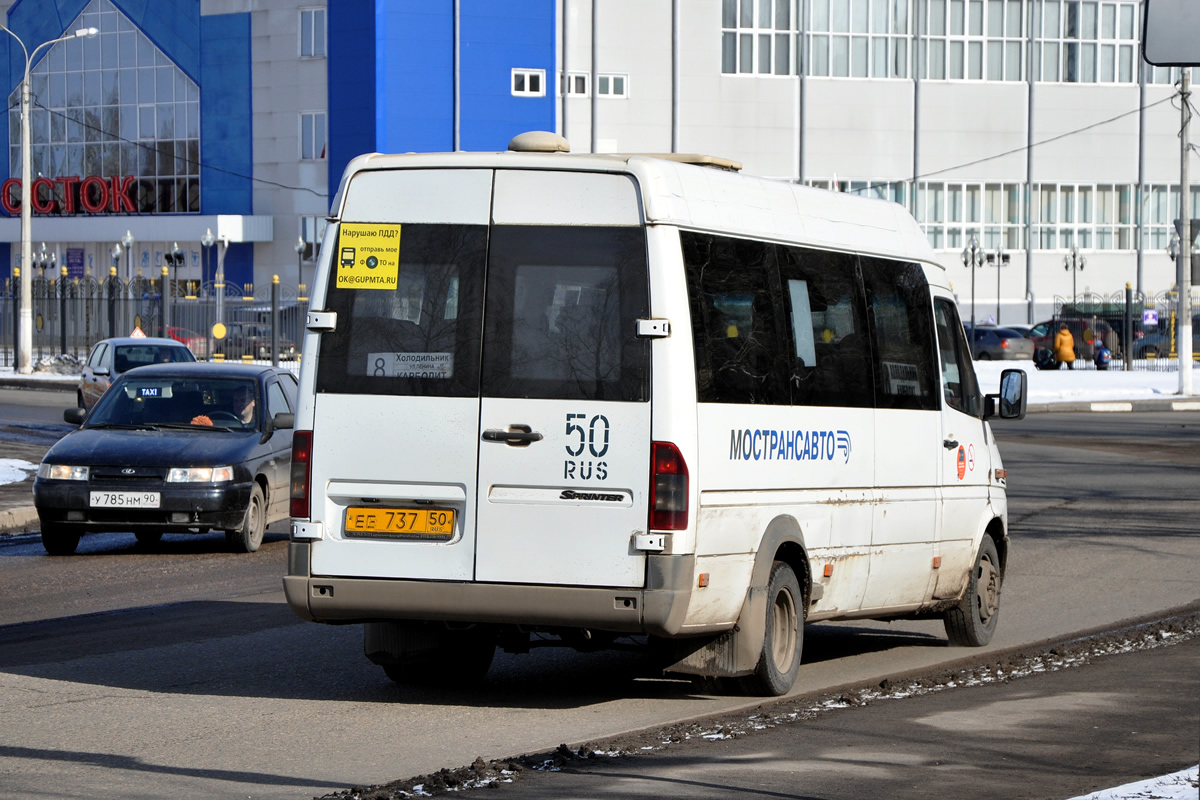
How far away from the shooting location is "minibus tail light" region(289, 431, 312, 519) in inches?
305

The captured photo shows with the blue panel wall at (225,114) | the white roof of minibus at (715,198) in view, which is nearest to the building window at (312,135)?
the blue panel wall at (225,114)

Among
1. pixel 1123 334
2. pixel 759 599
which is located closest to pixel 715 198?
pixel 759 599

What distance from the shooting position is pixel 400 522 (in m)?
7.68

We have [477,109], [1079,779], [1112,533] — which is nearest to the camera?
[1079,779]

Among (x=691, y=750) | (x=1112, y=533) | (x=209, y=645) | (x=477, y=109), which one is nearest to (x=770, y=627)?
(x=691, y=750)

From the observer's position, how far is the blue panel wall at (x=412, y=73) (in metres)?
64.9

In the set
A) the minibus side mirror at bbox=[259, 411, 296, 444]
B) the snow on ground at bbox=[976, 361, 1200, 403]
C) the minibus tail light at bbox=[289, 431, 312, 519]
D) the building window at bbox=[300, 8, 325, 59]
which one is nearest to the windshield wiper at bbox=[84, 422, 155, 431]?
the minibus side mirror at bbox=[259, 411, 296, 444]

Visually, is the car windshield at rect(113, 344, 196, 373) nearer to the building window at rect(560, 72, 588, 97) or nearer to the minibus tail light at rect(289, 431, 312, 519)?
the minibus tail light at rect(289, 431, 312, 519)

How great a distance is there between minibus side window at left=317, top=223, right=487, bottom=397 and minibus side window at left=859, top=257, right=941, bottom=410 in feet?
8.13

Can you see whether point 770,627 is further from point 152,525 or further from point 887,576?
point 152,525

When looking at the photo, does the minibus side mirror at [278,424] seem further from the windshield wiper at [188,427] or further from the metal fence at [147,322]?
the metal fence at [147,322]

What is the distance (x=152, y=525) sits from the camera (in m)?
13.8

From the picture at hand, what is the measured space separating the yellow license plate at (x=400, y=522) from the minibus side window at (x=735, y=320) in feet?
4.16

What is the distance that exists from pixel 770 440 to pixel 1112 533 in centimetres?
869
